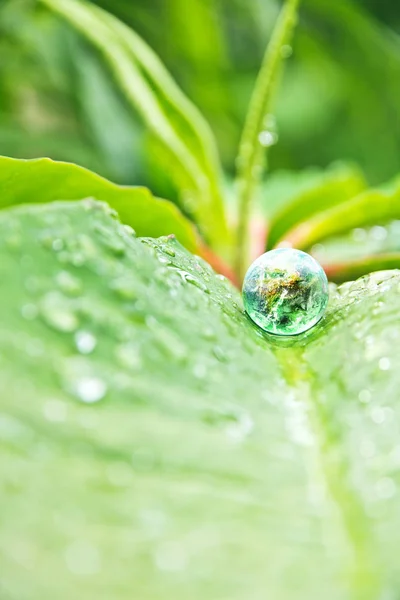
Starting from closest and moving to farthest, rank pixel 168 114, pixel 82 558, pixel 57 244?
pixel 82 558
pixel 57 244
pixel 168 114

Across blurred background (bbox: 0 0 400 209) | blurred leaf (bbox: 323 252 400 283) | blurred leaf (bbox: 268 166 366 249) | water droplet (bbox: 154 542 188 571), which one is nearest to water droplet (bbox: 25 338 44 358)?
water droplet (bbox: 154 542 188 571)

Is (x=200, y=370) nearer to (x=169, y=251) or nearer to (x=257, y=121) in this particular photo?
(x=169, y=251)

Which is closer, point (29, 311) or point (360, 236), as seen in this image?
point (29, 311)

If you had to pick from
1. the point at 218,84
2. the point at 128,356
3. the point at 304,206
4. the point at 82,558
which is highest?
the point at 218,84

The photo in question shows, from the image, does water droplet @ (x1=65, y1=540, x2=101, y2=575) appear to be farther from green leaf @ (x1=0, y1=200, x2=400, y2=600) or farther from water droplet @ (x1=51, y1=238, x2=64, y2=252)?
water droplet @ (x1=51, y1=238, x2=64, y2=252)

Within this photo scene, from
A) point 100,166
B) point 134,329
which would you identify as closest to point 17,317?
point 134,329

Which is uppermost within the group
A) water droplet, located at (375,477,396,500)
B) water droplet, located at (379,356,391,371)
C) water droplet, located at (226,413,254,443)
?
water droplet, located at (379,356,391,371)

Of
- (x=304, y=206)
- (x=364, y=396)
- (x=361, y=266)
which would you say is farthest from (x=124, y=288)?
(x=304, y=206)

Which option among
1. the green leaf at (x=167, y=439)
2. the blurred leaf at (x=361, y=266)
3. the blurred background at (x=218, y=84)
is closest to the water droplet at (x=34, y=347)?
the green leaf at (x=167, y=439)
